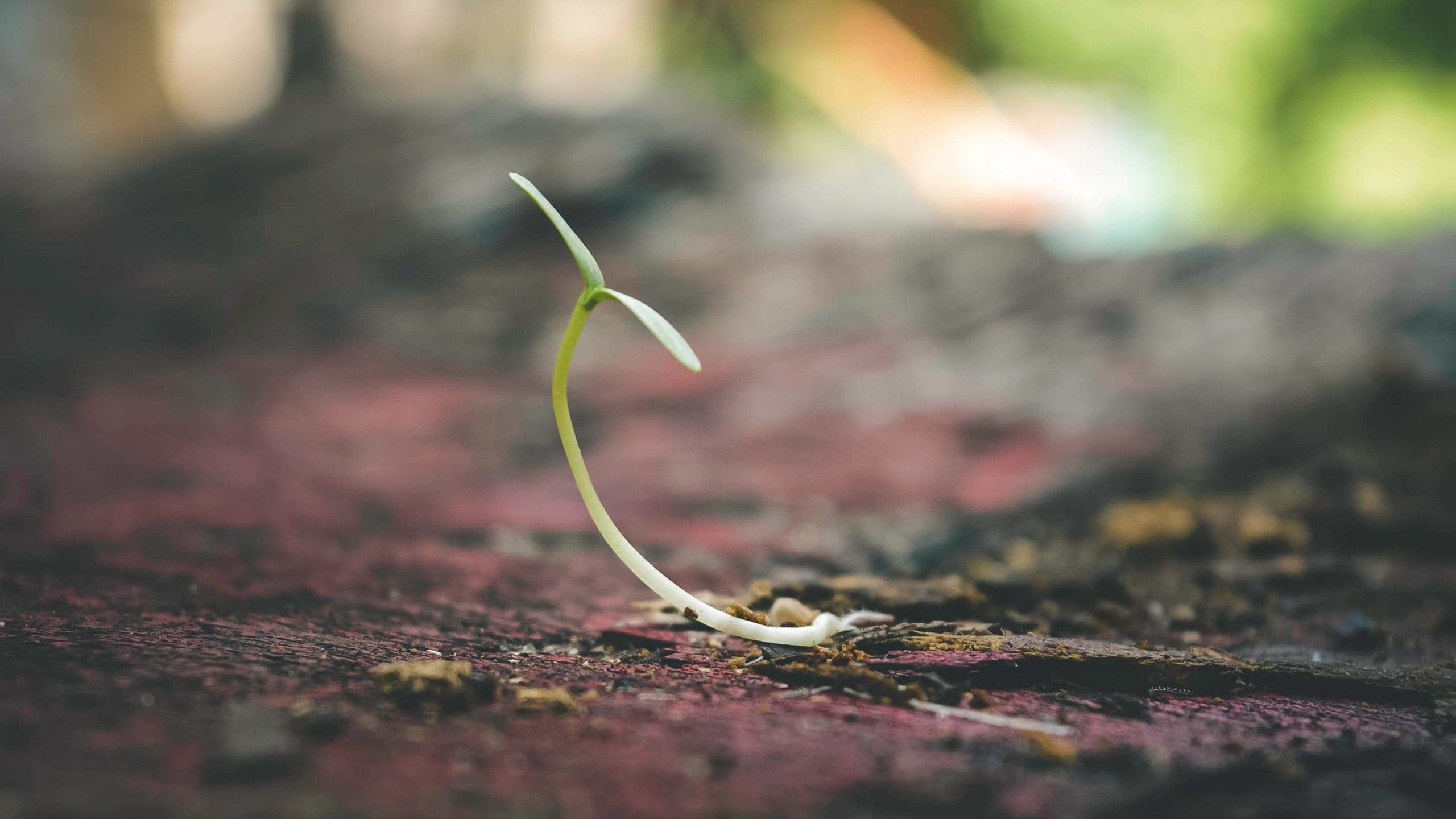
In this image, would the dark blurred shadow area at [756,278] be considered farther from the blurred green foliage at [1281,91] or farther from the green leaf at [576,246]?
the green leaf at [576,246]

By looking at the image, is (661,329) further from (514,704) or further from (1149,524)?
(1149,524)

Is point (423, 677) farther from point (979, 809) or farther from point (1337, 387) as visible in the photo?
point (1337, 387)

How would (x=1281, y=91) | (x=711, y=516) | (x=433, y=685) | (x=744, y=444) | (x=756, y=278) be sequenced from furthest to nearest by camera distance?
(x=1281, y=91) < (x=756, y=278) < (x=744, y=444) < (x=711, y=516) < (x=433, y=685)

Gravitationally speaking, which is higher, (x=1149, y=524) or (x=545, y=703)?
(x=1149, y=524)

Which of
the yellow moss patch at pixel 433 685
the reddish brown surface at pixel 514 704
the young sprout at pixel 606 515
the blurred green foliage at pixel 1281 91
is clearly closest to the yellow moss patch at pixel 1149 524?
the reddish brown surface at pixel 514 704

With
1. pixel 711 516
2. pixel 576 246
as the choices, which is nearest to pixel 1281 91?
pixel 711 516

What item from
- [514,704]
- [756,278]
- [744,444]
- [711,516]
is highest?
[756,278]
